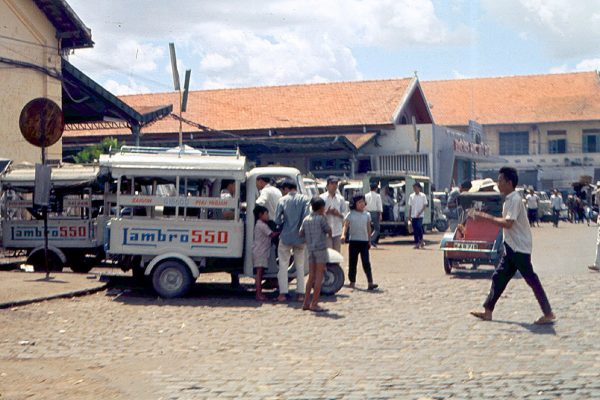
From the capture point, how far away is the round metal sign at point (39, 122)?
16359 millimetres

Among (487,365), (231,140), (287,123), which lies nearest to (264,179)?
(487,365)

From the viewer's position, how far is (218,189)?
48.3ft

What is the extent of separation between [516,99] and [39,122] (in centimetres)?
5419

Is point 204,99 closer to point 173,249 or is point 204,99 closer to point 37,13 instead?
point 37,13

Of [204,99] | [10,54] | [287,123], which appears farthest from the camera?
[204,99]

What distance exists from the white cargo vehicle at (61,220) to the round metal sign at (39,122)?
1.77 meters

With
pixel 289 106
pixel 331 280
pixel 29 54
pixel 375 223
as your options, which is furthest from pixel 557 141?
pixel 331 280

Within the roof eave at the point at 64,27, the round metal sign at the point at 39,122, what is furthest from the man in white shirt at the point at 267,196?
the roof eave at the point at 64,27

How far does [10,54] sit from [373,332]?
17.7 m

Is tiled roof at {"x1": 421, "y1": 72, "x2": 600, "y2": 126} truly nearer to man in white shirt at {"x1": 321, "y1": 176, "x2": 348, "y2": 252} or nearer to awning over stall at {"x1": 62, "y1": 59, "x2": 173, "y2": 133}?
awning over stall at {"x1": 62, "y1": 59, "x2": 173, "y2": 133}

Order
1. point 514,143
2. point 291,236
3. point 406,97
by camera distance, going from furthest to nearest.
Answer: point 514,143, point 406,97, point 291,236

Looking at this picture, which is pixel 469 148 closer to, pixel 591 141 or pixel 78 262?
pixel 591 141

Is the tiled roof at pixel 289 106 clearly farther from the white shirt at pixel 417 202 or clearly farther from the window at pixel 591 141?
the window at pixel 591 141

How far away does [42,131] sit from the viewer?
54.0 feet
